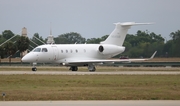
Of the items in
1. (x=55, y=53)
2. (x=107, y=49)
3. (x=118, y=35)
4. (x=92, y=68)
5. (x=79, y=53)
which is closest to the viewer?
(x=92, y=68)

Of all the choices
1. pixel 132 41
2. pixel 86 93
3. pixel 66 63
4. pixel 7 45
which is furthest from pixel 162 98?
pixel 132 41

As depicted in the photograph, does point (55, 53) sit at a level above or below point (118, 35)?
below

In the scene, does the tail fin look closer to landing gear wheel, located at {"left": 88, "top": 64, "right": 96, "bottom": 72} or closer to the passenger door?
landing gear wheel, located at {"left": 88, "top": 64, "right": 96, "bottom": 72}

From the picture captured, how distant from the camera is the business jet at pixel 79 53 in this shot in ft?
167

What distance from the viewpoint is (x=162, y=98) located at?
75.1ft

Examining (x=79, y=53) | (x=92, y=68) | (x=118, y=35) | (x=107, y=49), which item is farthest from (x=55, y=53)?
(x=118, y=35)

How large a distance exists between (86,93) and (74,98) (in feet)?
7.49

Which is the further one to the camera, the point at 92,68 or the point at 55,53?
the point at 55,53

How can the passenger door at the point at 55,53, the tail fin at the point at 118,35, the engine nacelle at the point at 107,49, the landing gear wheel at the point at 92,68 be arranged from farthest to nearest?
the tail fin at the point at 118,35 < the engine nacelle at the point at 107,49 < the passenger door at the point at 55,53 < the landing gear wheel at the point at 92,68

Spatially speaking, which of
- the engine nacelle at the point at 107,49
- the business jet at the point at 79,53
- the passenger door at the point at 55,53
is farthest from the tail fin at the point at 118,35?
the passenger door at the point at 55,53

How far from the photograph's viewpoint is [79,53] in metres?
54.2

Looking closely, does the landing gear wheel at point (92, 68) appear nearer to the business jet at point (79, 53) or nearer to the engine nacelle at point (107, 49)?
the business jet at point (79, 53)

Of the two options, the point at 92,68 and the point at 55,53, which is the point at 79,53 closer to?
the point at 55,53

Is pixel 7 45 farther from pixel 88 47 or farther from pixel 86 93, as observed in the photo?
pixel 86 93
